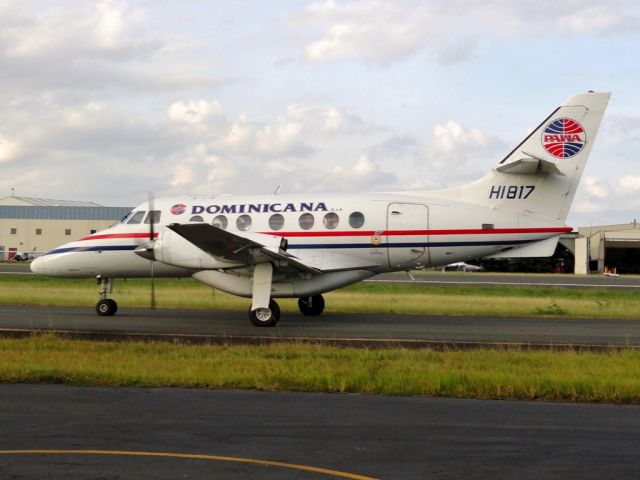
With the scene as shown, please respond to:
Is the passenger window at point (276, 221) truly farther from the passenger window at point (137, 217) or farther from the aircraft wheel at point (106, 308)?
the aircraft wheel at point (106, 308)

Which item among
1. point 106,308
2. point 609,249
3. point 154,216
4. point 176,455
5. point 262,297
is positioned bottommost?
point 176,455

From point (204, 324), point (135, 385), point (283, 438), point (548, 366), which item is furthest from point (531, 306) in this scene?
point (283, 438)

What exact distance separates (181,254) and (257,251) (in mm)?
2334

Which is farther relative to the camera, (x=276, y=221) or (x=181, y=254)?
(x=276, y=221)

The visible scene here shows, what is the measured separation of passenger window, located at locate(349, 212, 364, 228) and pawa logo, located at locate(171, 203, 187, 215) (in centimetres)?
540

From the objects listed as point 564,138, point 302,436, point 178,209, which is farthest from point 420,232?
A: point 302,436

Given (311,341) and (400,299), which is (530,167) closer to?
(311,341)

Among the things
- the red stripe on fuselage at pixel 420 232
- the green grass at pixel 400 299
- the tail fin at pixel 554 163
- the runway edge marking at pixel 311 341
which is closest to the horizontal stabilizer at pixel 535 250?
the red stripe on fuselage at pixel 420 232

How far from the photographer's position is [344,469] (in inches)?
299

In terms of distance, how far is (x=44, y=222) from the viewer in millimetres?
93062

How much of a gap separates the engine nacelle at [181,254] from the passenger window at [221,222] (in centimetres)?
210

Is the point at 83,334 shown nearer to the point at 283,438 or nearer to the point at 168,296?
the point at 283,438

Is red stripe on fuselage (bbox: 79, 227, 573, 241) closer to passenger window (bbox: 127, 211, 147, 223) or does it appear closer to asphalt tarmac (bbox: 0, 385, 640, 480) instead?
passenger window (bbox: 127, 211, 147, 223)

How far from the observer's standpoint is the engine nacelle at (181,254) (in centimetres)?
2278
